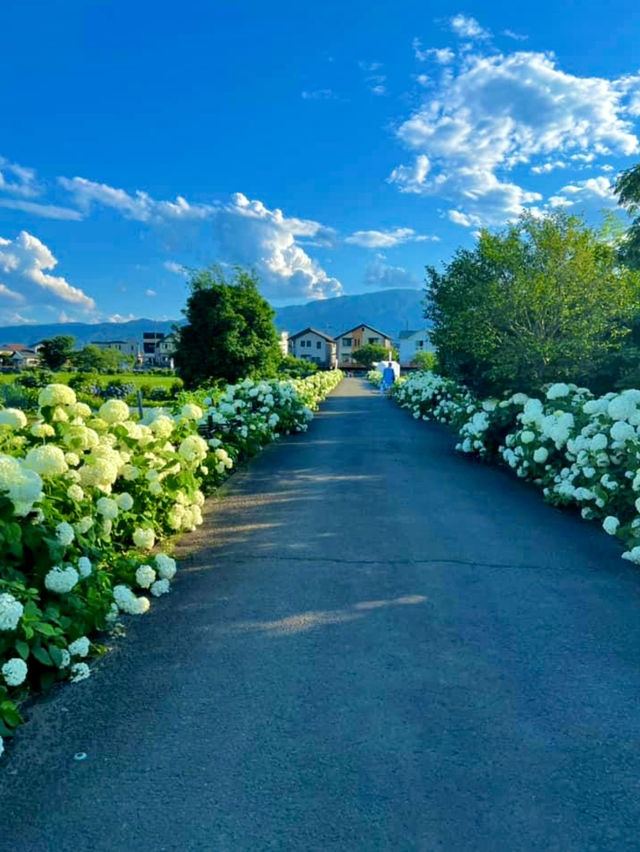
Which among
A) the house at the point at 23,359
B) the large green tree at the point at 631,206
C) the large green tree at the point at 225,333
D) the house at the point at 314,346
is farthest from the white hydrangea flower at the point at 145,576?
the house at the point at 23,359

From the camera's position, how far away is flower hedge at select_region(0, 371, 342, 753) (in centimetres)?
275

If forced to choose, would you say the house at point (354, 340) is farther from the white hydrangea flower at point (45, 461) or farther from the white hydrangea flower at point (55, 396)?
the white hydrangea flower at point (45, 461)

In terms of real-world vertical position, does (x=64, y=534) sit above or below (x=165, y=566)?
above

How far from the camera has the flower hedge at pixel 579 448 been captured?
5418 millimetres

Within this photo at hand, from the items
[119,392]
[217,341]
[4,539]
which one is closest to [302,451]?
[4,539]

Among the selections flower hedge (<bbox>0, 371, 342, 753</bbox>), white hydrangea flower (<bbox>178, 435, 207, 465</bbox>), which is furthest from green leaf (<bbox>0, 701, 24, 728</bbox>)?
white hydrangea flower (<bbox>178, 435, 207, 465</bbox>)

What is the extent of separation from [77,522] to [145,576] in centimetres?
60

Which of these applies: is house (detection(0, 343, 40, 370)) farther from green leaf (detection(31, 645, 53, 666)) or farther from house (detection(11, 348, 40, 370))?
green leaf (detection(31, 645, 53, 666))

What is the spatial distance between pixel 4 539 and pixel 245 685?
4.74ft

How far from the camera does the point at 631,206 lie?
14.8 m

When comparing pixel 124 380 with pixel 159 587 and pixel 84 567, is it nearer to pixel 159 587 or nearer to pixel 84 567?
pixel 159 587

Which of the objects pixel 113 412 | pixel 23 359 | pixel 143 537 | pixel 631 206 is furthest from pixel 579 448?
pixel 23 359

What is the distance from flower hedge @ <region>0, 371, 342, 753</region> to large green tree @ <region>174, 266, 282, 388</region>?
1783cm

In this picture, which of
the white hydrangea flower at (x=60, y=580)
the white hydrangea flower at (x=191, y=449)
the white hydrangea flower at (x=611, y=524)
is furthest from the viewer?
the white hydrangea flower at (x=191, y=449)
